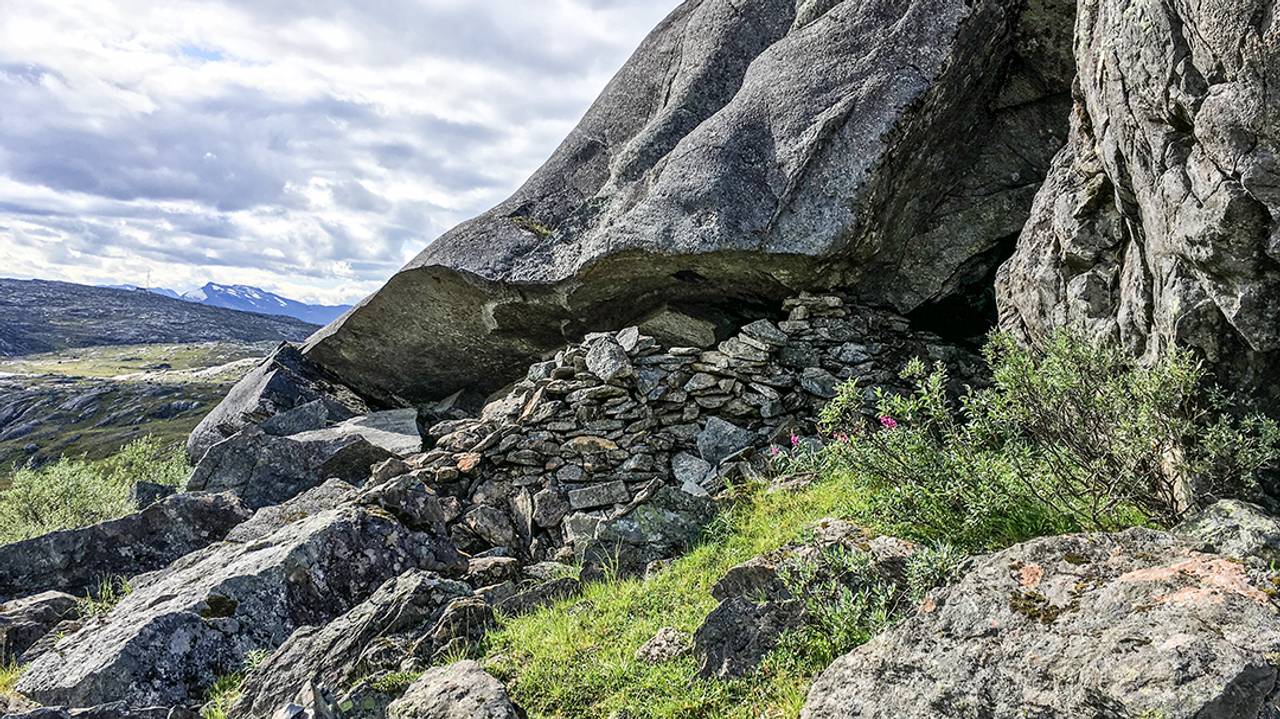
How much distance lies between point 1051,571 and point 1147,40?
593 centimetres

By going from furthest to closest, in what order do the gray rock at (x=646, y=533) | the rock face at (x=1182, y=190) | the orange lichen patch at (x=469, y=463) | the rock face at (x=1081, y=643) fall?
the orange lichen patch at (x=469, y=463) < the gray rock at (x=646, y=533) < the rock face at (x=1182, y=190) < the rock face at (x=1081, y=643)

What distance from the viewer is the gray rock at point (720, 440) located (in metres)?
13.4

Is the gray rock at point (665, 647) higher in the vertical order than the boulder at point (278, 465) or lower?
lower

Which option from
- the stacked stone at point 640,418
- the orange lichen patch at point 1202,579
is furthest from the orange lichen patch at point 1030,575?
the stacked stone at point 640,418

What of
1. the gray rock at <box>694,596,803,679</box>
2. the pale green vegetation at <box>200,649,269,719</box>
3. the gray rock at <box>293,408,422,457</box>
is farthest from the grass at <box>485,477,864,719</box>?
the gray rock at <box>293,408,422,457</box>

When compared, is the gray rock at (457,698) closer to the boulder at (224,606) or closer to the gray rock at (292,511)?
the boulder at (224,606)

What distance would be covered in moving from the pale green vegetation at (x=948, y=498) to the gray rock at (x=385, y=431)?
9072 mm

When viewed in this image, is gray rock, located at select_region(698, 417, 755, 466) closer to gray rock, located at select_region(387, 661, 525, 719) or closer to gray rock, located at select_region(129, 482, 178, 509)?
gray rock, located at select_region(387, 661, 525, 719)

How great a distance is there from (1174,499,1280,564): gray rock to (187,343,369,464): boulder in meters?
17.9

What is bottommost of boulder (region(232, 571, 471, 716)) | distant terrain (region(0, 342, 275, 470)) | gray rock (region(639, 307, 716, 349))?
distant terrain (region(0, 342, 275, 470))

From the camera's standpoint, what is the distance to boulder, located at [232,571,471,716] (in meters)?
7.33

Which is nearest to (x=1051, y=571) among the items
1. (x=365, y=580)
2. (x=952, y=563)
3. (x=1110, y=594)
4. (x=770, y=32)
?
(x=1110, y=594)

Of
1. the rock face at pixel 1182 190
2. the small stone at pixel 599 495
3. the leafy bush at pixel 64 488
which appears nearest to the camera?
the rock face at pixel 1182 190

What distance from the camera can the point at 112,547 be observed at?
12.4 metres
